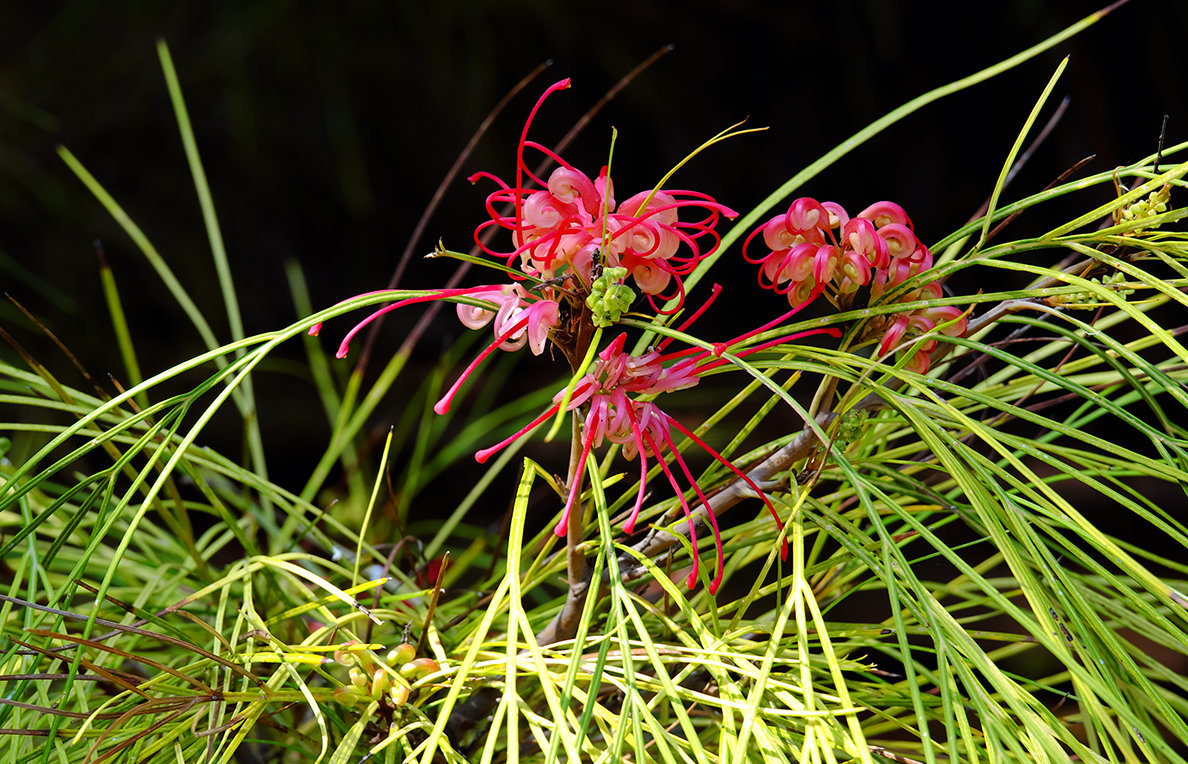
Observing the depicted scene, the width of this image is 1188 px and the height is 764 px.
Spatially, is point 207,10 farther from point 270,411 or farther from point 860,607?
point 860,607

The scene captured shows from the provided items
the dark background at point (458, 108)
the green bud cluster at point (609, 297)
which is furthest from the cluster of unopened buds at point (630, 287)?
the dark background at point (458, 108)

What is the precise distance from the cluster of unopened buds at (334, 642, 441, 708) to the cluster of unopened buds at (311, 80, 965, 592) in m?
0.05

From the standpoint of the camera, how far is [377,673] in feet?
0.64

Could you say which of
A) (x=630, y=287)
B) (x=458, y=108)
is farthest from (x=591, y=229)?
(x=458, y=108)

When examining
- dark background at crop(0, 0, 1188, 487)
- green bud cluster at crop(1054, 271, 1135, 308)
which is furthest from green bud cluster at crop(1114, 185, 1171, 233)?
dark background at crop(0, 0, 1188, 487)

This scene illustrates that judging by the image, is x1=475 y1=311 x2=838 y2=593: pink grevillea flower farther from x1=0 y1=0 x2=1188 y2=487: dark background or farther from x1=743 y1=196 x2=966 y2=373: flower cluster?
x1=0 y1=0 x2=1188 y2=487: dark background

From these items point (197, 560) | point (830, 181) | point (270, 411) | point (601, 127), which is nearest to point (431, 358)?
point (270, 411)

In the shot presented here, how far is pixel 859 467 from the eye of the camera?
23 cm

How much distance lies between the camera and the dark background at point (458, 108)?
0.69 m

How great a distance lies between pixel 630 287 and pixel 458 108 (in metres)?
0.65

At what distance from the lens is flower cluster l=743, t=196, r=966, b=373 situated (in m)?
0.18

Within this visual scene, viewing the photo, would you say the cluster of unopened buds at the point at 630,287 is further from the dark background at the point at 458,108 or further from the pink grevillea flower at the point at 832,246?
the dark background at the point at 458,108

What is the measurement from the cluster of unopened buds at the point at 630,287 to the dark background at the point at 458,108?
1.74 feet

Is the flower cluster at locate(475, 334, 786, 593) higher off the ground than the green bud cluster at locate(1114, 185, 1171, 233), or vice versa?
the flower cluster at locate(475, 334, 786, 593)
